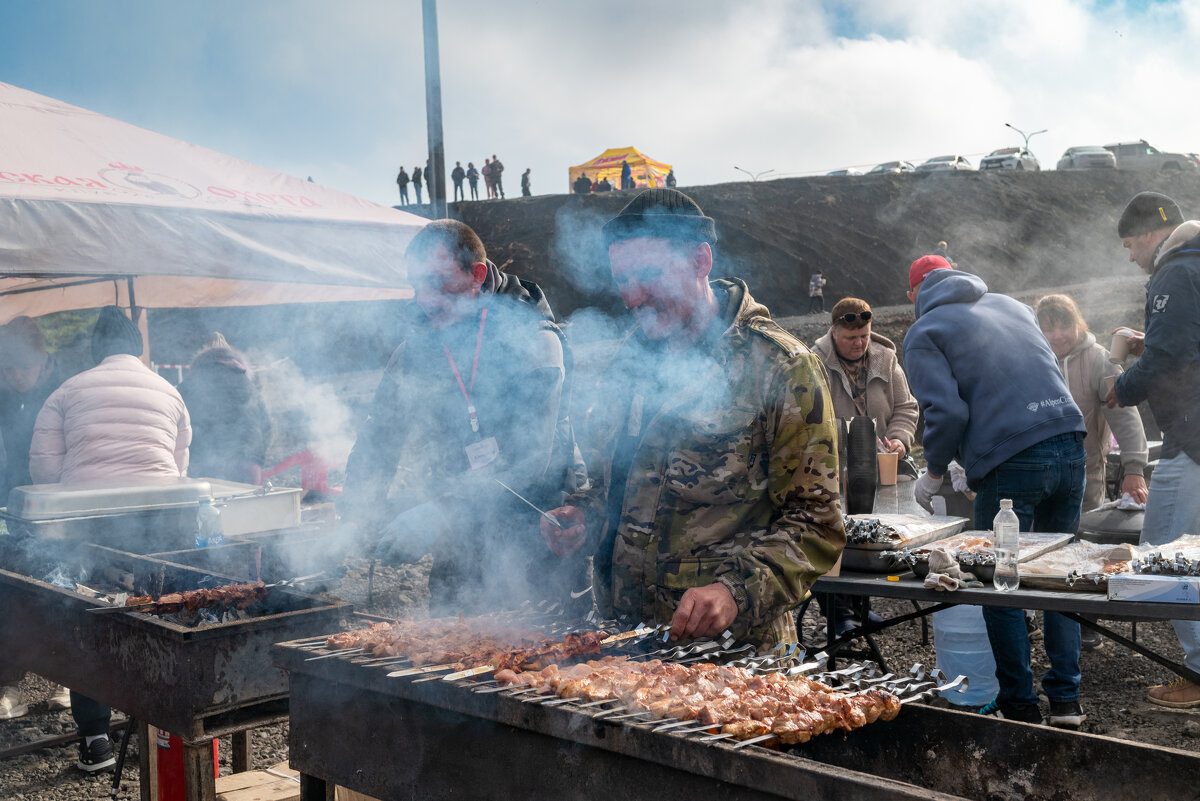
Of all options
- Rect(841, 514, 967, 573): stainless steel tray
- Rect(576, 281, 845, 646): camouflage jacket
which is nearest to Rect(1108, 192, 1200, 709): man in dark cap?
Rect(841, 514, 967, 573): stainless steel tray

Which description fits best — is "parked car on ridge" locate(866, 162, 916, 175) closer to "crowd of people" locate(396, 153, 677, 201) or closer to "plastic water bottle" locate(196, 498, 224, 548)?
"crowd of people" locate(396, 153, 677, 201)

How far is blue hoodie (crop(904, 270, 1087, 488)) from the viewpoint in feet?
13.6

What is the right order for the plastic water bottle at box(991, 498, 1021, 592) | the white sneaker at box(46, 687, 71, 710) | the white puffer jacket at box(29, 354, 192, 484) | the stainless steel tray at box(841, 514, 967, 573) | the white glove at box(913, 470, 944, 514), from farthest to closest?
the white sneaker at box(46, 687, 71, 710) → the white puffer jacket at box(29, 354, 192, 484) → the white glove at box(913, 470, 944, 514) → the stainless steel tray at box(841, 514, 967, 573) → the plastic water bottle at box(991, 498, 1021, 592)

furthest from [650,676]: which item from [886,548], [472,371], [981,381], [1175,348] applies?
[1175,348]

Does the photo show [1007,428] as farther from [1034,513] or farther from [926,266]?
[926,266]

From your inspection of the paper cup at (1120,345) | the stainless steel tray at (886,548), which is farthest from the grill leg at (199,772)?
the paper cup at (1120,345)

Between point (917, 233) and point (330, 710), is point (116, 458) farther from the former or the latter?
point (917, 233)

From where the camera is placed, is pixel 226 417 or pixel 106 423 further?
pixel 226 417

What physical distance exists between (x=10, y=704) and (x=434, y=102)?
5890 mm

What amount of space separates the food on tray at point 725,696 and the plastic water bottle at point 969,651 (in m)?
2.92

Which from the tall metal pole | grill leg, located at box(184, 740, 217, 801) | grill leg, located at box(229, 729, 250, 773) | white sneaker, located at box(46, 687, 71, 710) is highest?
the tall metal pole

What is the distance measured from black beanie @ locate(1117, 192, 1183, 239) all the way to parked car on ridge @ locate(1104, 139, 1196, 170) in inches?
1498

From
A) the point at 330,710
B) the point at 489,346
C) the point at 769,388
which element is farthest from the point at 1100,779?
the point at 489,346

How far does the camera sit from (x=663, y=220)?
2525 millimetres
